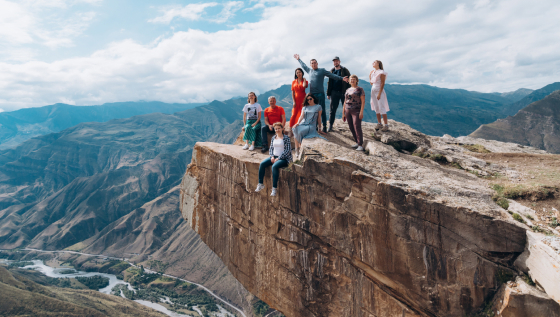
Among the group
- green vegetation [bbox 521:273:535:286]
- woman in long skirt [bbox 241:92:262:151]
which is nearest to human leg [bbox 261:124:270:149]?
woman in long skirt [bbox 241:92:262:151]

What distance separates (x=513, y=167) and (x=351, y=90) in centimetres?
970

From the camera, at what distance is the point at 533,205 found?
33.2ft

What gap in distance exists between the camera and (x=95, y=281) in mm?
152375

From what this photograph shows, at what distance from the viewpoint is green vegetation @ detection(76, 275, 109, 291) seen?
148625 mm

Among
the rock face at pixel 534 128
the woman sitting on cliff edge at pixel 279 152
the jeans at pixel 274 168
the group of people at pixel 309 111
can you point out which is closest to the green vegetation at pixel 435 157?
the group of people at pixel 309 111

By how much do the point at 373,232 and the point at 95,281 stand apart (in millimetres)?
186947

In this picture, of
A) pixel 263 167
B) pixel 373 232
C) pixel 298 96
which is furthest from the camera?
pixel 298 96

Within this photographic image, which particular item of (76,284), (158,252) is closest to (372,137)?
(76,284)

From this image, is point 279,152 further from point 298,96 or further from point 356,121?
point 298,96

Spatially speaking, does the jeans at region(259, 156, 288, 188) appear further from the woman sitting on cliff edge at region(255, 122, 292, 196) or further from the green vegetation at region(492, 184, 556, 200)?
the green vegetation at region(492, 184, 556, 200)

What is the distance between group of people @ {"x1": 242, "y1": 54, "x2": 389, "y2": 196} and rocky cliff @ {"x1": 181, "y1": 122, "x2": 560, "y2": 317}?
2.94 feet

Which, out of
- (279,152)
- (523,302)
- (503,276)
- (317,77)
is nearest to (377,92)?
(317,77)

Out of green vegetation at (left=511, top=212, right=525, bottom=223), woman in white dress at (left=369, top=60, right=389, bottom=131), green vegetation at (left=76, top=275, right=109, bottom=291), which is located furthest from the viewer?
green vegetation at (left=76, top=275, right=109, bottom=291)

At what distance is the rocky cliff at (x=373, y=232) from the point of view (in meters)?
9.56
